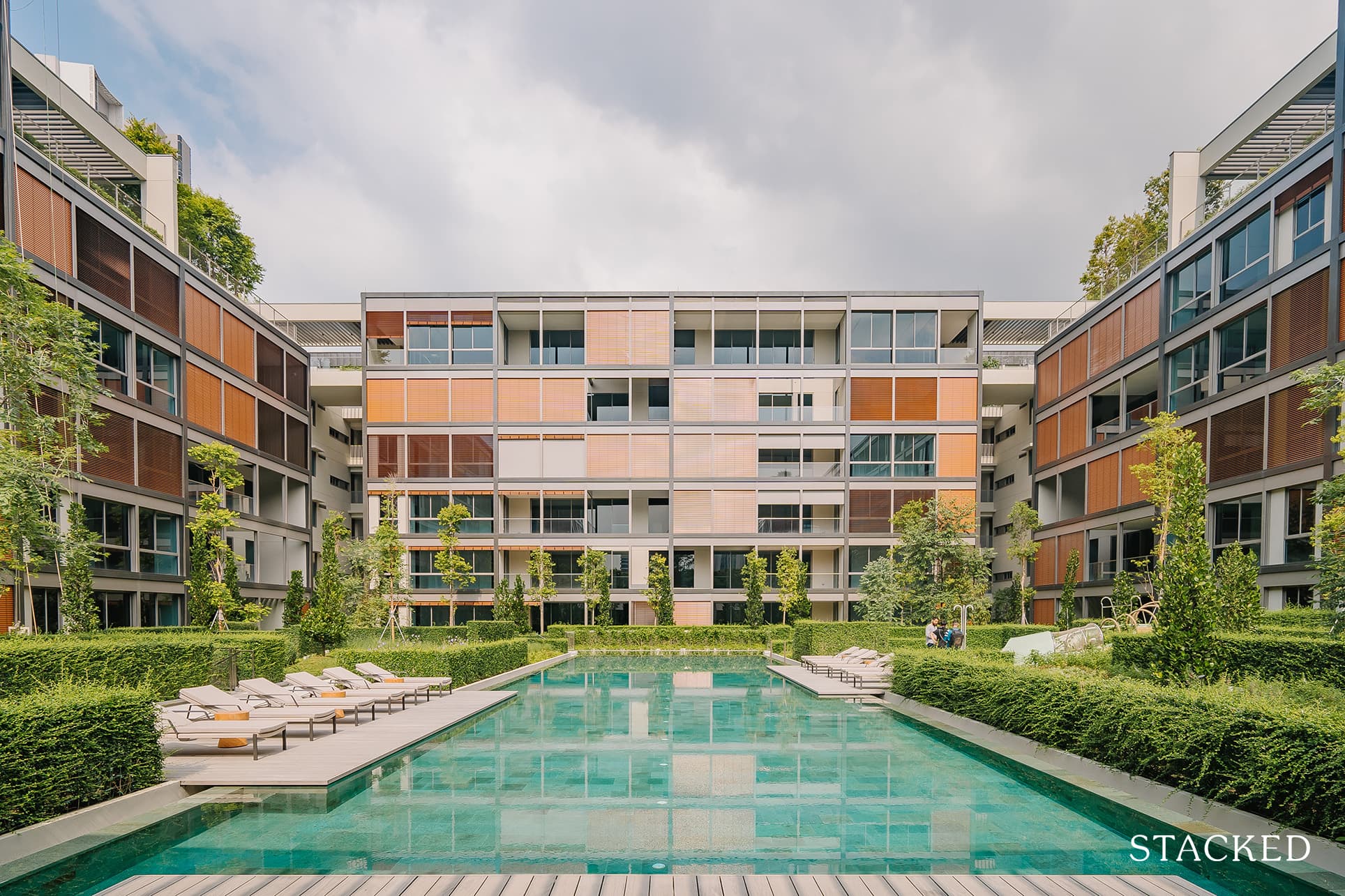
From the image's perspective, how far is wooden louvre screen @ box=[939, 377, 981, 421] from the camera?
35.1 m

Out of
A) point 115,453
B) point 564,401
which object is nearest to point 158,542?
point 115,453

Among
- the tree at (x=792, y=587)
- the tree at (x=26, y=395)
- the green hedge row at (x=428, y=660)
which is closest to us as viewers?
the tree at (x=26, y=395)

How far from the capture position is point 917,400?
35.2 meters

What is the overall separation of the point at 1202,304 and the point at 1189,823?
22985mm

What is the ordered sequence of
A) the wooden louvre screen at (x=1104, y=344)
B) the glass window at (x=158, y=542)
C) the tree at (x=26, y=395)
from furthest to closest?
1. the wooden louvre screen at (x=1104, y=344)
2. the glass window at (x=158, y=542)
3. the tree at (x=26, y=395)

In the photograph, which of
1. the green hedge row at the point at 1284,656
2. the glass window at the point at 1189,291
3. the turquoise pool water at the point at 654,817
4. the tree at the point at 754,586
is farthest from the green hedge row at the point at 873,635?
the turquoise pool water at the point at 654,817

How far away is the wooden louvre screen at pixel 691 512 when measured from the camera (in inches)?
1398

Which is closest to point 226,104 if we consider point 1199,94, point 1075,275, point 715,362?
point 715,362

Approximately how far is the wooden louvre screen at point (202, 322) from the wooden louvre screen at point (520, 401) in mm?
11387

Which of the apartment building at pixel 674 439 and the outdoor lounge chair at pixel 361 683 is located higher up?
the apartment building at pixel 674 439

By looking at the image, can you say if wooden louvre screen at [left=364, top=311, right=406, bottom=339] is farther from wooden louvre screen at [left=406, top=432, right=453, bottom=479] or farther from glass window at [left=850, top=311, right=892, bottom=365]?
glass window at [left=850, top=311, right=892, bottom=365]

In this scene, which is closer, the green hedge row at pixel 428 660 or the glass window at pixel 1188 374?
the green hedge row at pixel 428 660

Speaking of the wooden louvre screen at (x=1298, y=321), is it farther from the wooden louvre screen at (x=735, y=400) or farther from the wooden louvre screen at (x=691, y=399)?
the wooden louvre screen at (x=691, y=399)

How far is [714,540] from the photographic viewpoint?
3541 centimetres
